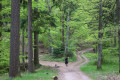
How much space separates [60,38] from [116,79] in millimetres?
25661

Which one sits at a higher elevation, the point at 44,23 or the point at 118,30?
the point at 44,23

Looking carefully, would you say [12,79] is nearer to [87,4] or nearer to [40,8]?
[40,8]

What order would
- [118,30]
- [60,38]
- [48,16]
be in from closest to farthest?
[118,30], [48,16], [60,38]

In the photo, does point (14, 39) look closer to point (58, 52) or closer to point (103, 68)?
point (103, 68)

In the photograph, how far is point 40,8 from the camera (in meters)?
16.4

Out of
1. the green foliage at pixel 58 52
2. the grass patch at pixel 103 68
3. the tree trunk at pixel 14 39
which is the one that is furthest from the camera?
the green foliage at pixel 58 52

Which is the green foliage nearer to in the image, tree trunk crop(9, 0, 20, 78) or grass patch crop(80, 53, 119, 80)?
grass patch crop(80, 53, 119, 80)

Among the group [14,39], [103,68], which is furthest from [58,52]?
[14,39]

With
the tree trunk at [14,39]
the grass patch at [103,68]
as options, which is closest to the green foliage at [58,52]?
the grass patch at [103,68]

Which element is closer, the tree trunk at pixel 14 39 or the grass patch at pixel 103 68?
the tree trunk at pixel 14 39

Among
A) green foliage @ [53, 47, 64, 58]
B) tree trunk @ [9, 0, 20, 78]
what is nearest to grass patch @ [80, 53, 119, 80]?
tree trunk @ [9, 0, 20, 78]

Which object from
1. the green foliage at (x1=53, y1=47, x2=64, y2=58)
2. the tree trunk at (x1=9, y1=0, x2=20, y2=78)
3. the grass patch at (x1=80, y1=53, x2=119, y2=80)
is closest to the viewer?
the tree trunk at (x1=9, y1=0, x2=20, y2=78)

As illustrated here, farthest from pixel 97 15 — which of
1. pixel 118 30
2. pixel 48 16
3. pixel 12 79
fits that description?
pixel 12 79

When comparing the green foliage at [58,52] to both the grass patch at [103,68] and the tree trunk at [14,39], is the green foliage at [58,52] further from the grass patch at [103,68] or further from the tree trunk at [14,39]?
the tree trunk at [14,39]
